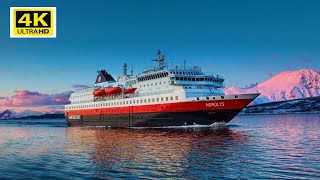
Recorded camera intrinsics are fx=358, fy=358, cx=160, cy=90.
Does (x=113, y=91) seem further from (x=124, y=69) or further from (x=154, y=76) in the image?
(x=154, y=76)

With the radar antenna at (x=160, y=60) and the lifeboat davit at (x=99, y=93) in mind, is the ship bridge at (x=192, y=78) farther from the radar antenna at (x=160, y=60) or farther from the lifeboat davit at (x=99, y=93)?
the lifeboat davit at (x=99, y=93)

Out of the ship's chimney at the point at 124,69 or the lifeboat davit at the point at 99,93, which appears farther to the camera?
the ship's chimney at the point at 124,69

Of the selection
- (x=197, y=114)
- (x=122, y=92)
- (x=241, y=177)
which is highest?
(x=122, y=92)

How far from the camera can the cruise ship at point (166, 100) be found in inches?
2229

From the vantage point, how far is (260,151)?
98.7 ft

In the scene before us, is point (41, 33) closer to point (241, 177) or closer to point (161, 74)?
point (241, 177)

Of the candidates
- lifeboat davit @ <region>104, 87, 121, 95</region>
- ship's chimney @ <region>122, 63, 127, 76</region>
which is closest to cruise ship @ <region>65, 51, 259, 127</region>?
lifeboat davit @ <region>104, 87, 121, 95</region>

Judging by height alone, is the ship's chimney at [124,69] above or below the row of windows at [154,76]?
above

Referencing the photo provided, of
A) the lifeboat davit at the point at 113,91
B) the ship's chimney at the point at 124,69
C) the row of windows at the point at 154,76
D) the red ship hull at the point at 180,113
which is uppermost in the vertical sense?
the ship's chimney at the point at 124,69

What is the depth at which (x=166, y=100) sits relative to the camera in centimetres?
6044

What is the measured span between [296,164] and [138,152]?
13.5m

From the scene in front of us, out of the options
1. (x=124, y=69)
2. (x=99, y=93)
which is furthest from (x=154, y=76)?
(x=124, y=69)

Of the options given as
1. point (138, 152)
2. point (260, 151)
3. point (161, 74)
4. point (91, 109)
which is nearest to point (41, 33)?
point (138, 152)

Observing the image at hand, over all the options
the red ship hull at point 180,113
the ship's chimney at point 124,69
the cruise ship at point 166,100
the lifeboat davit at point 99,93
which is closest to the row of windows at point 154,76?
the cruise ship at point 166,100
